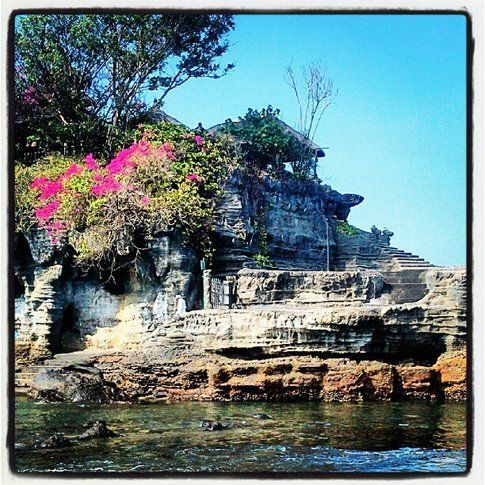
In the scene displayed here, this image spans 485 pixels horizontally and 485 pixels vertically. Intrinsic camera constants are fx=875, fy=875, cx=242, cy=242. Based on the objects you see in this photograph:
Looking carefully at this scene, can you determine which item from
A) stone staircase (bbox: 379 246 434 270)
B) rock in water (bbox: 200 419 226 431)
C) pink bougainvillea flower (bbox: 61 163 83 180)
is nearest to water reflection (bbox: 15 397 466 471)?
rock in water (bbox: 200 419 226 431)

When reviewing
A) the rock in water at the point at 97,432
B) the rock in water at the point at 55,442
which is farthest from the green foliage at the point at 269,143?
the rock in water at the point at 55,442

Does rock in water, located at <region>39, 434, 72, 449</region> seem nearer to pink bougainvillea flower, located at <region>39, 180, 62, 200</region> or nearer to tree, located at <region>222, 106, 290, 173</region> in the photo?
pink bougainvillea flower, located at <region>39, 180, 62, 200</region>

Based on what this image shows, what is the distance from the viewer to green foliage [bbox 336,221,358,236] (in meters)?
9.63

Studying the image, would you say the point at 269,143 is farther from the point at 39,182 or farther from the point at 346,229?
the point at 39,182

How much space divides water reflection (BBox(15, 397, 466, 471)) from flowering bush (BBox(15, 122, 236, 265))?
5.75 ft

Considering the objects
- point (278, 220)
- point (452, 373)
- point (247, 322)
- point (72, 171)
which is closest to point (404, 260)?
point (452, 373)

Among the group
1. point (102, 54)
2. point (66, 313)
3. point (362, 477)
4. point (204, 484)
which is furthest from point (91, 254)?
point (362, 477)

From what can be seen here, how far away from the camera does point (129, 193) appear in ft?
29.4

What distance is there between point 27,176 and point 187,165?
65.0 inches

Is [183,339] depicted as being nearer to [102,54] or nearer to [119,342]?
[119,342]

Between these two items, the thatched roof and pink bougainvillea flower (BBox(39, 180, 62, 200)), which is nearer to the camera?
pink bougainvillea flower (BBox(39, 180, 62, 200))

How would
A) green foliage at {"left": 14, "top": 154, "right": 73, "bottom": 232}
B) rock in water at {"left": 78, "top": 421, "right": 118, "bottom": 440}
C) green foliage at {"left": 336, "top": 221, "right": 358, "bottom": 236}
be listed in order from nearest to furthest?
rock in water at {"left": 78, "top": 421, "right": 118, "bottom": 440} → green foliage at {"left": 14, "top": 154, "right": 73, "bottom": 232} → green foliage at {"left": 336, "top": 221, "right": 358, "bottom": 236}

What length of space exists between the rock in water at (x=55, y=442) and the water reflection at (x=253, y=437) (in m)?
0.08

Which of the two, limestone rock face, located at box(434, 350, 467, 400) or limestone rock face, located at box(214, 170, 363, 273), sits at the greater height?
limestone rock face, located at box(214, 170, 363, 273)
